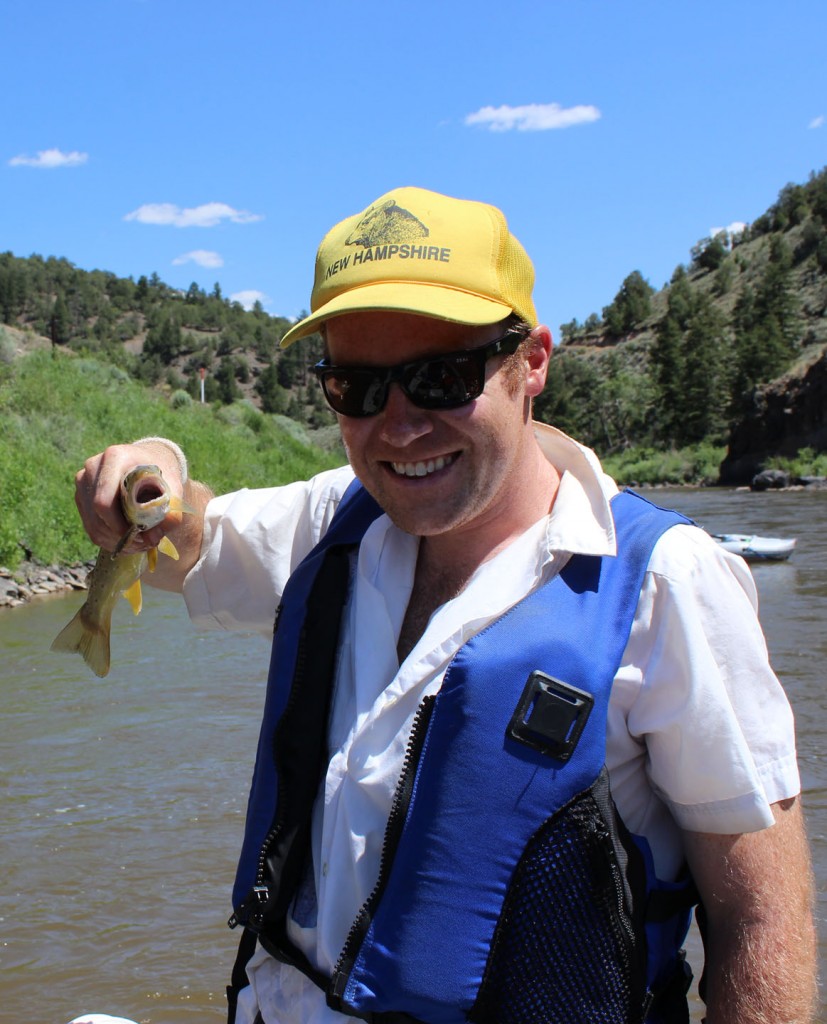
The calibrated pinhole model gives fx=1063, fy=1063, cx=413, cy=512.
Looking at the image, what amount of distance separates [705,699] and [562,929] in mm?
476

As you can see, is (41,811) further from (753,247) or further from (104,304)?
(753,247)

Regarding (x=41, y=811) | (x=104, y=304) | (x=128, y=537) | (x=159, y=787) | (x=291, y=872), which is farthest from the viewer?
(x=104, y=304)

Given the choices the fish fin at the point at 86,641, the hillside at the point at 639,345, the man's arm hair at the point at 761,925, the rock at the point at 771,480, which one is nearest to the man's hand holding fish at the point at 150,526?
the fish fin at the point at 86,641

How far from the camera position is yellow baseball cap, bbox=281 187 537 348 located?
207 cm

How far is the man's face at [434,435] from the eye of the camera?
2.17 meters

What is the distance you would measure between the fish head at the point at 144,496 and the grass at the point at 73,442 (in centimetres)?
1574

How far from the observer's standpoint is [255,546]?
105 inches

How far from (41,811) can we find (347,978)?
599 cm

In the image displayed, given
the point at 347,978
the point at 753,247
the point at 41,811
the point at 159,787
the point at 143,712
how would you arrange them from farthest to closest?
the point at 753,247
the point at 143,712
the point at 159,787
the point at 41,811
the point at 347,978

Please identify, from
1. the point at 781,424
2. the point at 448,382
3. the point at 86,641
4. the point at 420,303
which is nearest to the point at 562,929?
the point at 448,382

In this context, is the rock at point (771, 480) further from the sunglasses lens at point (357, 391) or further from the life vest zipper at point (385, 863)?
the life vest zipper at point (385, 863)

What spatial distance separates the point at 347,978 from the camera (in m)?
1.87

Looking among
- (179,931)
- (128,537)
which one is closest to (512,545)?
(128,537)

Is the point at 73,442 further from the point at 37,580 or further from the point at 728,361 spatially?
the point at 728,361
